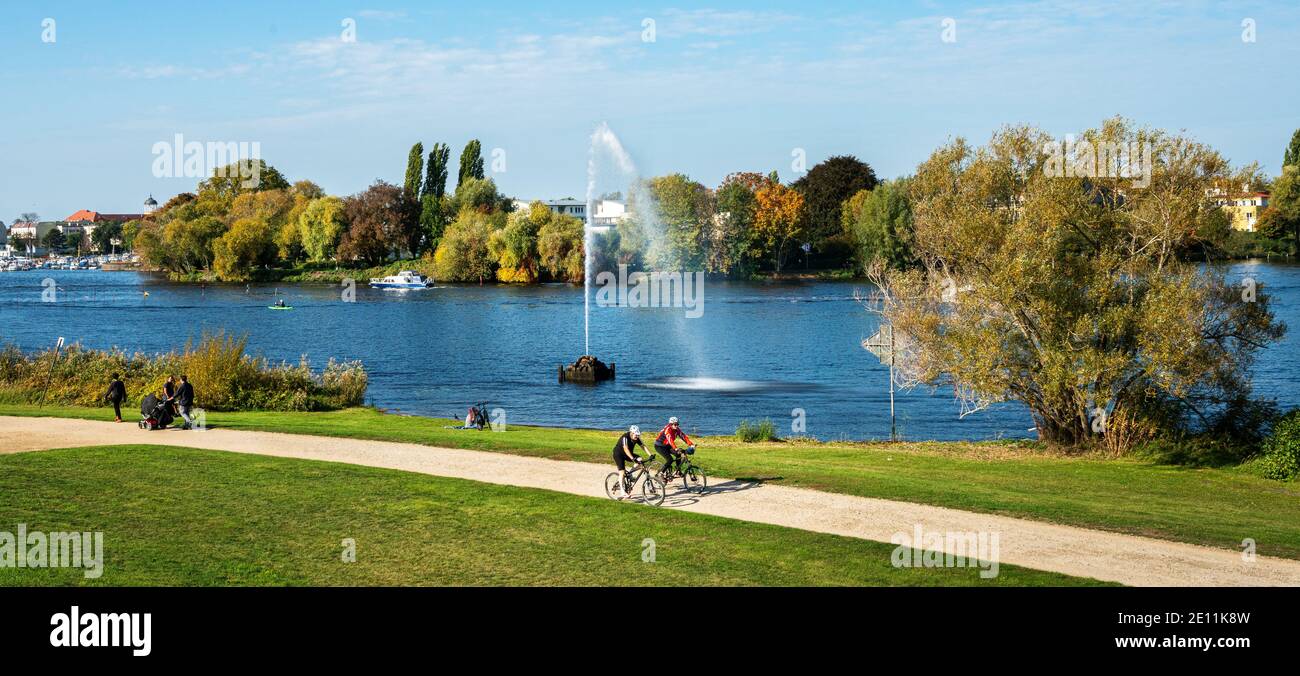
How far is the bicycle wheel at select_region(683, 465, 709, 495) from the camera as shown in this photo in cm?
2506

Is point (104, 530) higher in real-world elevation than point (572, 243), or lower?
lower

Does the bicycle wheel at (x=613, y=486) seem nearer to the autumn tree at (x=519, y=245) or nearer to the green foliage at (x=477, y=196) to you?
the autumn tree at (x=519, y=245)

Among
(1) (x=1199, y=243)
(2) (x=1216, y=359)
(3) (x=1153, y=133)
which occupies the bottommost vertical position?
(2) (x=1216, y=359)

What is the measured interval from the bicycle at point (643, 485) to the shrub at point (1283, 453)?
18.0 meters

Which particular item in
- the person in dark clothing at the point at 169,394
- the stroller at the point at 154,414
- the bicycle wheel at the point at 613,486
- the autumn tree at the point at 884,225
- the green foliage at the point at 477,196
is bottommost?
the bicycle wheel at the point at 613,486

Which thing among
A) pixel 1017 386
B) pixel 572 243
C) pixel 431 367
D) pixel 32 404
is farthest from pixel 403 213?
pixel 1017 386

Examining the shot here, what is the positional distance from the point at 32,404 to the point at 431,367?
2892cm

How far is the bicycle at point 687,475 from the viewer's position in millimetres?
24328

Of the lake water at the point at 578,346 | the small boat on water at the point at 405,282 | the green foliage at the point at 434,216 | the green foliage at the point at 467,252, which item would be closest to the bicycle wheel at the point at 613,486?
the lake water at the point at 578,346

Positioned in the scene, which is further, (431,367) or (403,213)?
(403,213)

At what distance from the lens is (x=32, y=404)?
41594 millimetres

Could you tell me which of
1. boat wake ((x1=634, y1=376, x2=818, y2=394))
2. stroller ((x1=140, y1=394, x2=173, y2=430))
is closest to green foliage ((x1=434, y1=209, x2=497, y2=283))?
boat wake ((x1=634, y1=376, x2=818, y2=394))

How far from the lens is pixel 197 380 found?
41.5 m
